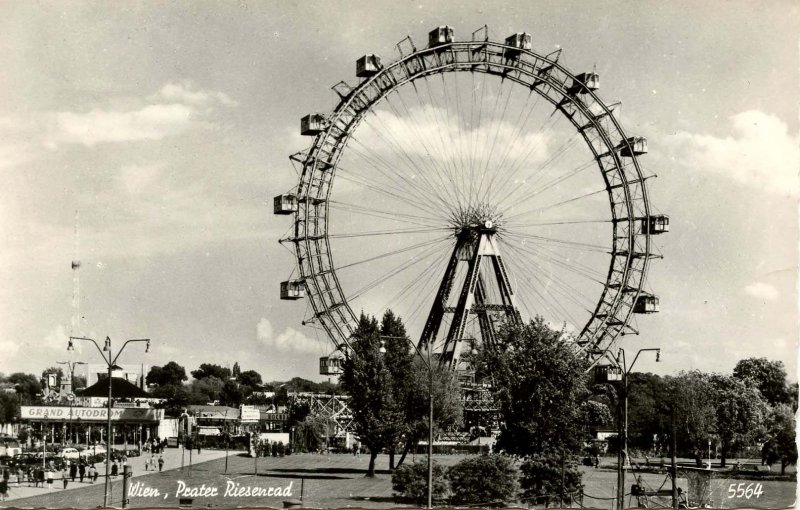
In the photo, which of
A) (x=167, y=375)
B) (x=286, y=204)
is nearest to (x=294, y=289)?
(x=286, y=204)

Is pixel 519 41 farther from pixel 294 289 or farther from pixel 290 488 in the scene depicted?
pixel 290 488

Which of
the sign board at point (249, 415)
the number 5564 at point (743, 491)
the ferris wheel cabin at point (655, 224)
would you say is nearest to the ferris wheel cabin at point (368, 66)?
the ferris wheel cabin at point (655, 224)

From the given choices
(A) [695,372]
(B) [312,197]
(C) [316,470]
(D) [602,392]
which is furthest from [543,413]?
(D) [602,392]

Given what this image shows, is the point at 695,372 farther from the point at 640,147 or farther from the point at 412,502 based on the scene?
the point at 412,502

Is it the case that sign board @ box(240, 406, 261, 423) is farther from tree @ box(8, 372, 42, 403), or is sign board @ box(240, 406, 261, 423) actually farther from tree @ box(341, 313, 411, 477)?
tree @ box(341, 313, 411, 477)

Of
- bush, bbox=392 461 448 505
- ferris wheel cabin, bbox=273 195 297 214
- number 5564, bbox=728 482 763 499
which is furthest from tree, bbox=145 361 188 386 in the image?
bush, bbox=392 461 448 505

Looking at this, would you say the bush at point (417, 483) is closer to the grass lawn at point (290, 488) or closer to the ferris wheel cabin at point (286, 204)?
the grass lawn at point (290, 488)
